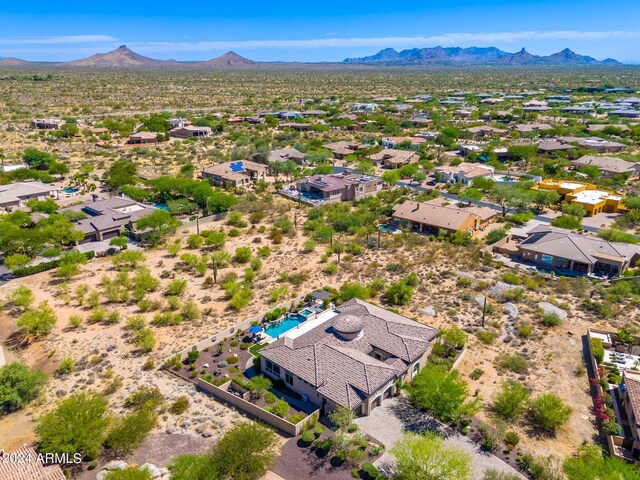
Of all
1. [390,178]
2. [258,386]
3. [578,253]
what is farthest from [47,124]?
[578,253]

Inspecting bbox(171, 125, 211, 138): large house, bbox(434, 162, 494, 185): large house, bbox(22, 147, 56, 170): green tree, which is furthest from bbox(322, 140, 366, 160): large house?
bbox(22, 147, 56, 170): green tree

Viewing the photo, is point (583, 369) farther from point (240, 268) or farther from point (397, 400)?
point (240, 268)

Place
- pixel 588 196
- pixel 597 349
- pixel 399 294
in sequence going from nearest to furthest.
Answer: pixel 597 349 → pixel 399 294 → pixel 588 196

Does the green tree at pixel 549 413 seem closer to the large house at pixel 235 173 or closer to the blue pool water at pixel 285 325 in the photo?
the blue pool water at pixel 285 325

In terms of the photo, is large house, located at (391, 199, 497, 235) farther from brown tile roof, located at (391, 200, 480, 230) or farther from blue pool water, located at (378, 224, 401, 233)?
blue pool water, located at (378, 224, 401, 233)

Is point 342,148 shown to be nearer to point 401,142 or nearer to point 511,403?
point 401,142

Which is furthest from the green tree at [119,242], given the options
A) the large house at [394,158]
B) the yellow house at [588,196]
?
the yellow house at [588,196]

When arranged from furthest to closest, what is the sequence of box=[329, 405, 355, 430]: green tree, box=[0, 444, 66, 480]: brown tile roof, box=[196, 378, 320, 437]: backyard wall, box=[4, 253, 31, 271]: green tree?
box=[4, 253, 31, 271]: green tree < box=[196, 378, 320, 437]: backyard wall < box=[329, 405, 355, 430]: green tree < box=[0, 444, 66, 480]: brown tile roof
